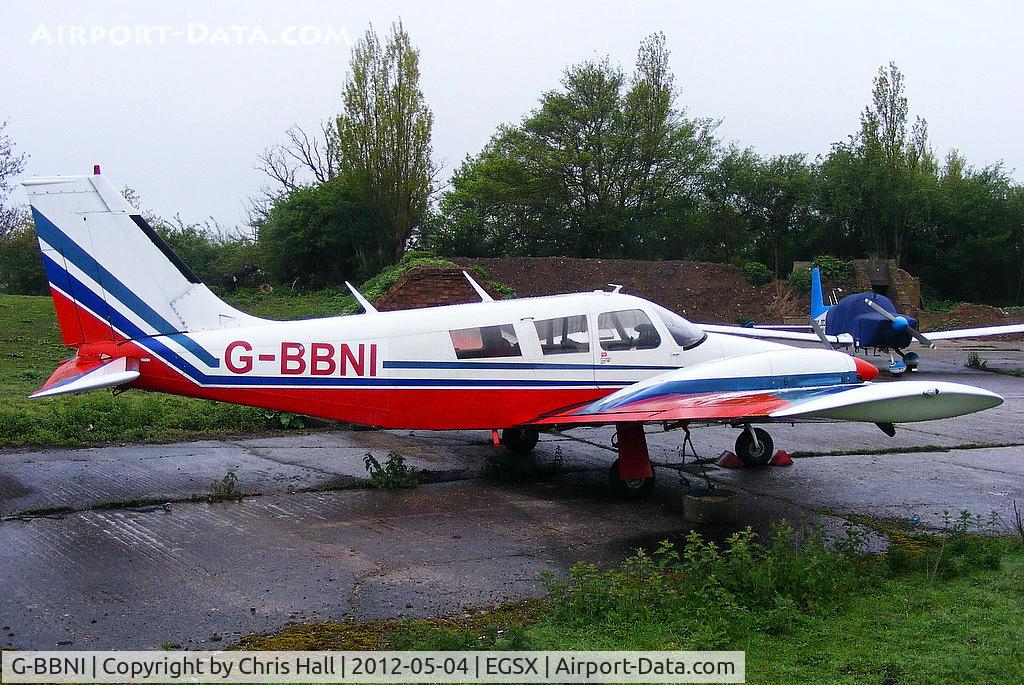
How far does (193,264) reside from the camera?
39500 millimetres

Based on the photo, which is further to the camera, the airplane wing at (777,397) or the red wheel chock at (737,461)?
the red wheel chock at (737,461)

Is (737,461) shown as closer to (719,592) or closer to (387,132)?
(719,592)

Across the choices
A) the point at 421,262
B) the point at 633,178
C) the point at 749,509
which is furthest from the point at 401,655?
the point at 633,178

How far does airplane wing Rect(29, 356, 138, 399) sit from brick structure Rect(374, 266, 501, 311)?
16.5m

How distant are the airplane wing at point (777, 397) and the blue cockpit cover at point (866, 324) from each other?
1417cm

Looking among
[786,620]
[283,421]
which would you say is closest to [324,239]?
[283,421]

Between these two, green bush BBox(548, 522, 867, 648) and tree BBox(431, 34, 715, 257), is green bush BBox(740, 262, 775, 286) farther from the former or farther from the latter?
green bush BBox(548, 522, 867, 648)

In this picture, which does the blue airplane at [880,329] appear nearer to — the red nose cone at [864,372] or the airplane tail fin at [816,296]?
the airplane tail fin at [816,296]

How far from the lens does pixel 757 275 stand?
37.8m

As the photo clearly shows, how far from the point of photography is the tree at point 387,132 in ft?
111

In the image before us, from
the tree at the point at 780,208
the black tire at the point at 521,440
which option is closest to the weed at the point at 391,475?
the black tire at the point at 521,440

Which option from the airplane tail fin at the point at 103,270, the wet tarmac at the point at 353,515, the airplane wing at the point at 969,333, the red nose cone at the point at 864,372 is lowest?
the wet tarmac at the point at 353,515

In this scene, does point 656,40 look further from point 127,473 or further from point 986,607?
point 986,607

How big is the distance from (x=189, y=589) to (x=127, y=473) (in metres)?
4.48
